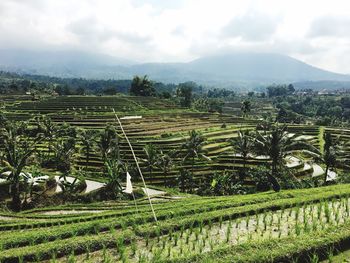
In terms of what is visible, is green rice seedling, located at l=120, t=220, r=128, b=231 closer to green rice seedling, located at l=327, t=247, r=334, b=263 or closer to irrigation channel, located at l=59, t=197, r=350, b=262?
irrigation channel, located at l=59, t=197, r=350, b=262

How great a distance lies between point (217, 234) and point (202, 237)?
82cm

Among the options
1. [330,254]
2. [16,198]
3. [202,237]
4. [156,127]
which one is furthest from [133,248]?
[156,127]

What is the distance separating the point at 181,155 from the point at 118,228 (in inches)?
1374

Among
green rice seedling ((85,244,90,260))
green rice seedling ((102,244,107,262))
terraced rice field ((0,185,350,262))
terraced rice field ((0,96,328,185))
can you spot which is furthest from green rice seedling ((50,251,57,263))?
terraced rice field ((0,96,328,185))

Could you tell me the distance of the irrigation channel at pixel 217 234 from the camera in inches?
374

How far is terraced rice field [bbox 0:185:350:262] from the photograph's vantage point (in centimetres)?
908

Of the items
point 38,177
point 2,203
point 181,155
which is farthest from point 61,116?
point 2,203

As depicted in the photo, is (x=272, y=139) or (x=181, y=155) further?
(x=181, y=155)

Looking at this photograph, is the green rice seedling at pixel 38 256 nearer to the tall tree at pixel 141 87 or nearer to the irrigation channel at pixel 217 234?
the irrigation channel at pixel 217 234

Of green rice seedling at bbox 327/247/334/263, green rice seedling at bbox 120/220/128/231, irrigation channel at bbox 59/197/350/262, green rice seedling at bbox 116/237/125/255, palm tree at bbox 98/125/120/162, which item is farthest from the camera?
palm tree at bbox 98/125/120/162

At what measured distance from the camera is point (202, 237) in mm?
10219

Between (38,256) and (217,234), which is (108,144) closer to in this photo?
(217,234)

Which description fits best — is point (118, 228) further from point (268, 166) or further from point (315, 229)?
point (268, 166)

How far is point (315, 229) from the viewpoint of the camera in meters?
10.6
